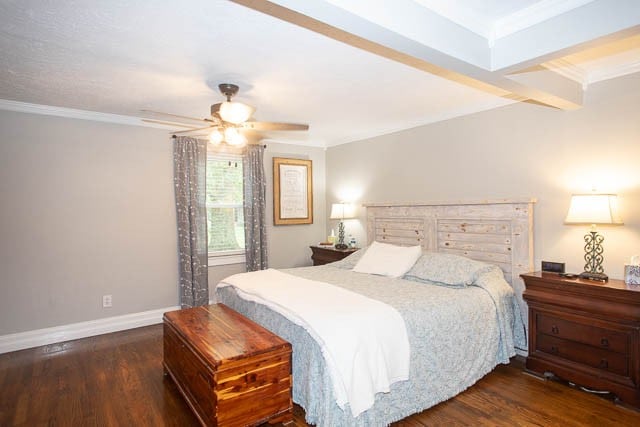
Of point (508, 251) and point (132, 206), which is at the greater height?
point (132, 206)

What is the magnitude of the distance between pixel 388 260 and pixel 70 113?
12.1ft

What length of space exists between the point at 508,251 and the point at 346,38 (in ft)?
8.10

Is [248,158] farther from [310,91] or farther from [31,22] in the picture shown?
[31,22]

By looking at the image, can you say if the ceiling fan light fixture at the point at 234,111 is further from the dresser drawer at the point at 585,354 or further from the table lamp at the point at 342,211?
the dresser drawer at the point at 585,354

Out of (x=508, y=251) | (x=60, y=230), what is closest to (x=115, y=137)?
(x=60, y=230)

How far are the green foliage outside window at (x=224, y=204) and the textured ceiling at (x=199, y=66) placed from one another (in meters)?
0.99

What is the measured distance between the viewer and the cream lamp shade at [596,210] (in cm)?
255

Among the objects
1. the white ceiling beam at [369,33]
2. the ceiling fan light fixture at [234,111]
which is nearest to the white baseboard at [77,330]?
the ceiling fan light fixture at [234,111]

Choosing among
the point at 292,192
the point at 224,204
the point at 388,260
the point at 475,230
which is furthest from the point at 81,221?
the point at 475,230

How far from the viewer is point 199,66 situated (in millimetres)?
2578

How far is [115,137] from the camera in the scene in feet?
13.2

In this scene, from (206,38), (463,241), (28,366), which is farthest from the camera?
(463,241)

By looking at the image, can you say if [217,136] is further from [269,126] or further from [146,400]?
[146,400]

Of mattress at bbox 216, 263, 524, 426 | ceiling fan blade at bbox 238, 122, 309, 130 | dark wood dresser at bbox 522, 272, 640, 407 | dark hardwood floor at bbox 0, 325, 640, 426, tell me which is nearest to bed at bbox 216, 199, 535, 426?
mattress at bbox 216, 263, 524, 426
